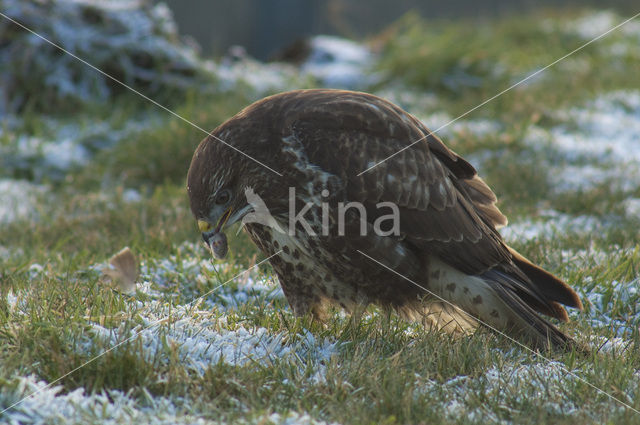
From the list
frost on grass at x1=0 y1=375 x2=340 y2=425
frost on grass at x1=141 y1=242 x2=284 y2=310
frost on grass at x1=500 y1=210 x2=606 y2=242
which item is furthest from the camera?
frost on grass at x1=500 y1=210 x2=606 y2=242

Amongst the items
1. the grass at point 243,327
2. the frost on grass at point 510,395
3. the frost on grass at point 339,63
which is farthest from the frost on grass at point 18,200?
the frost on grass at point 339,63

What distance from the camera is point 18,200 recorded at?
575cm

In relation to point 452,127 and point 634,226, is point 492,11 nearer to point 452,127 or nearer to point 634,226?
point 452,127

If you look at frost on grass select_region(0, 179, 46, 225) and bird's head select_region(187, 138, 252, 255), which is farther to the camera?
frost on grass select_region(0, 179, 46, 225)

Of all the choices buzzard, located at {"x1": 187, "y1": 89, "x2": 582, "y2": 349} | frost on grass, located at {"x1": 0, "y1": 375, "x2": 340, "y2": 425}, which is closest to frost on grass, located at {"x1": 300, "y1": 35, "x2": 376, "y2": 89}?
buzzard, located at {"x1": 187, "y1": 89, "x2": 582, "y2": 349}

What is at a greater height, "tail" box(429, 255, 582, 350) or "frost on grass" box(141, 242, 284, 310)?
"tail" box(429, 255, 582, 350)

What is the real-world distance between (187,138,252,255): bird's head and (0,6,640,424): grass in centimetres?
37

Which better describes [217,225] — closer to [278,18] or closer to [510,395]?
[510,395]

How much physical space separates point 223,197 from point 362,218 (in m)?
0.57

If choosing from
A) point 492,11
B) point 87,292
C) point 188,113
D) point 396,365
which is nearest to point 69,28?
point 188,113

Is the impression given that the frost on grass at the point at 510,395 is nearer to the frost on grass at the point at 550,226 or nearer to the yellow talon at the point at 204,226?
the yellow talon at the point at 204,226

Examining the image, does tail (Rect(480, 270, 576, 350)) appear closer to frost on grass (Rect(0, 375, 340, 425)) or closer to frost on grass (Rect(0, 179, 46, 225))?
frost on grass (Rect(0, 375, 340, 425))

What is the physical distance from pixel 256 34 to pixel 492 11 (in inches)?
178

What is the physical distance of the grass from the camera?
2.51m
